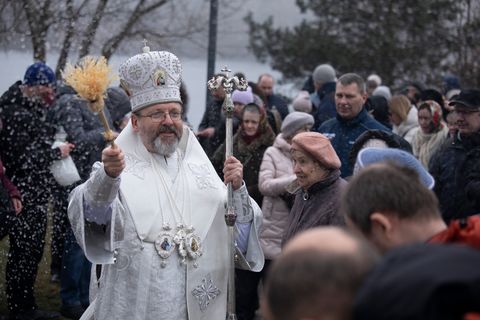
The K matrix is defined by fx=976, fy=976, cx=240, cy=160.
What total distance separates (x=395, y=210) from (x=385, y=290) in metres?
0.76

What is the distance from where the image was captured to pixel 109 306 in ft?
16.2

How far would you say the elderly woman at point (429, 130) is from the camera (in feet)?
32.2

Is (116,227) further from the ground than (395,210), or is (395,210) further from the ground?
(395,210)

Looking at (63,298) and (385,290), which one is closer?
(385,290)

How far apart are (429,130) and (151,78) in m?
5.21

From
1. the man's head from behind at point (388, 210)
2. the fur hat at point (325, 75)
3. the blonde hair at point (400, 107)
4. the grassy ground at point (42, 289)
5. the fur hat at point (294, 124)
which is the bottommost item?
the grassy ground at point (42, 289)

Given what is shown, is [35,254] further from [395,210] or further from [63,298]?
[395,210]

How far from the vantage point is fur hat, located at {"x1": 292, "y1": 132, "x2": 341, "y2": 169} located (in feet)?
17.9

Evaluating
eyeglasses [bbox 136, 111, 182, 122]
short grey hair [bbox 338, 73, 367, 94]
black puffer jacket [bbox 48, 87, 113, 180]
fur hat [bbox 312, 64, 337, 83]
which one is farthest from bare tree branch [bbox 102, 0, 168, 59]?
eyeglasses [bbox 136, 111, 182, 122]

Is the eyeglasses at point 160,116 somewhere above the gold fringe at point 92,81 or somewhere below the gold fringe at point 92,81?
below

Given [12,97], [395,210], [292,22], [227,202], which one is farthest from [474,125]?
[292,22]

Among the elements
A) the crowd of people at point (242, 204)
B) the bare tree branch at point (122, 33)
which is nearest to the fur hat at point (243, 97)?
the crowd of people at point (242, 204)

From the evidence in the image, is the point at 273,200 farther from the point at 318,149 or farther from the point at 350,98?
the point at 318,149

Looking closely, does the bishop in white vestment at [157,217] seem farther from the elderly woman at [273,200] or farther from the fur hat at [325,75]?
the fur hat at [325,75]
